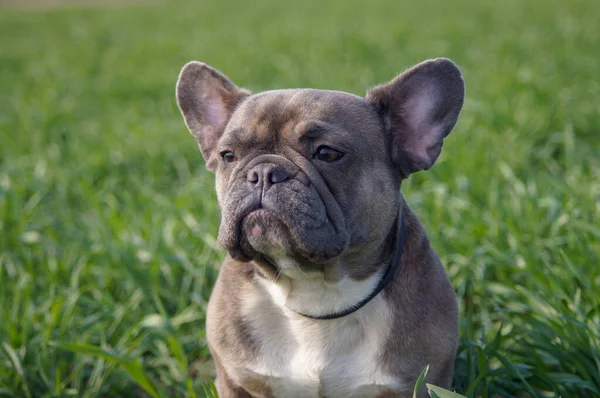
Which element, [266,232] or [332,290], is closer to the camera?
[266,232]

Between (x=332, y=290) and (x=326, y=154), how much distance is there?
0.53 metres

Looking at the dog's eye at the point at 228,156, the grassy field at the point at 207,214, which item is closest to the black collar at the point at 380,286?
the grassy field at the point at 207,214

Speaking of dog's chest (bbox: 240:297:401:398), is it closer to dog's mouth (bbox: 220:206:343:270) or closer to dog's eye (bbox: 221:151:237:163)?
dog's mouth (bbox: 220:206:343:270)

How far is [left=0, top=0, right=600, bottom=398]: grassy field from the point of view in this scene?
3.27 meters

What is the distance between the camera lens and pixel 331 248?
248 cm

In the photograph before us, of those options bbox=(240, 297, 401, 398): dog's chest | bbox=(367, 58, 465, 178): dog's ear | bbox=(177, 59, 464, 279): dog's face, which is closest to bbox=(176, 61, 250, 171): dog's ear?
bbox=(177, 59, 464, 279): dog's face

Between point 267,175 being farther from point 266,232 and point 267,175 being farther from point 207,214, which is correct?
point 207,214

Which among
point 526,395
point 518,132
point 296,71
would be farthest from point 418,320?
point 296,71

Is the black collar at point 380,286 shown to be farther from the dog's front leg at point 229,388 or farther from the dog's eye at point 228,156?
the dog's eye at point 228,156

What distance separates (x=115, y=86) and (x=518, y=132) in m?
5.36

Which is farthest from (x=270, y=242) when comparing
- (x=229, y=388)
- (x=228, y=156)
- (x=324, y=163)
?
(x=229, y=388)

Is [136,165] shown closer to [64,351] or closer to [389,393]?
[64,351]

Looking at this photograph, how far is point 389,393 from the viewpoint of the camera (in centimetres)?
263

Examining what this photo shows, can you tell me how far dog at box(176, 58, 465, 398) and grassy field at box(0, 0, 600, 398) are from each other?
269mm
